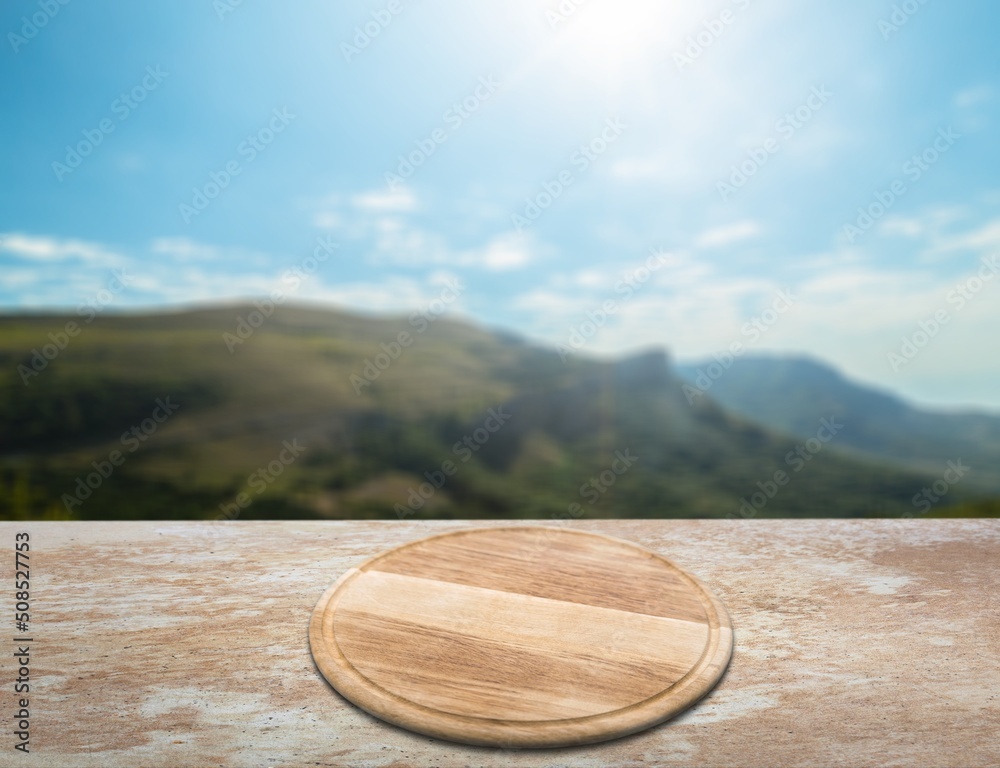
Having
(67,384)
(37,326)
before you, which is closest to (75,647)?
(67,384)

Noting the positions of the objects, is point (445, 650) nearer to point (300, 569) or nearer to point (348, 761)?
point (348, 761)

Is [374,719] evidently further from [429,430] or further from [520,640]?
[429,430]

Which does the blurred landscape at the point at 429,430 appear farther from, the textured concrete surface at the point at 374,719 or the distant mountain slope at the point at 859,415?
the textured concrete surface at the point at 374,719

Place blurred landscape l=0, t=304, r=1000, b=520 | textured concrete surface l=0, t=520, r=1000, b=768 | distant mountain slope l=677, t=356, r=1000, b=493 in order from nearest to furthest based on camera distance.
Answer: textured concrete surface l=0, t=520, r=1000, b=768
blurred landscape l=0, t=304, r=1000, b=520
distant mountain slope l=677, t=356, r=1000, b=493

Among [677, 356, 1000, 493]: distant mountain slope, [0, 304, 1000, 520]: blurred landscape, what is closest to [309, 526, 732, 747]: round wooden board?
[0, 304, 1000, 520]: blurred landscape

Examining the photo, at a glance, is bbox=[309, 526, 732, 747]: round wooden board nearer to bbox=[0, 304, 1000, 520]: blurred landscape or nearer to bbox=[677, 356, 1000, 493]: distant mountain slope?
bbox=[0, 304, 1000, 520]: blurred landscape

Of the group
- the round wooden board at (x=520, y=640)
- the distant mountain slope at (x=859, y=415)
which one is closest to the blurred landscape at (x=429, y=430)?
the distant mountain slope at (x=859, y=415)

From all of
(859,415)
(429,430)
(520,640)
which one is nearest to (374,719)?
(520,640)
